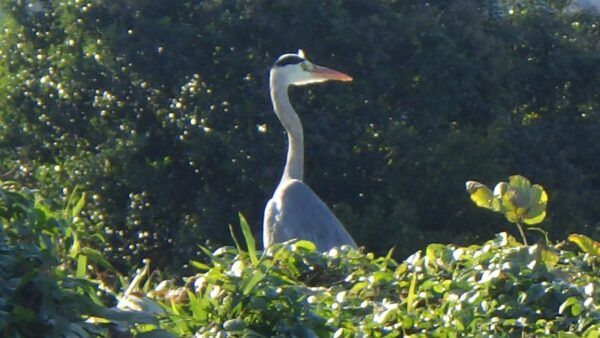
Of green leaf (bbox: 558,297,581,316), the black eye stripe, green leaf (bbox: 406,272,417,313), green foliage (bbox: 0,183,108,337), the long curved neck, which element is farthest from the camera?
the black eye stripe

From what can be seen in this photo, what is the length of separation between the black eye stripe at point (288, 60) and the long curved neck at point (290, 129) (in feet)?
0.35

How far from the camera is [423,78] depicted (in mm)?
11789

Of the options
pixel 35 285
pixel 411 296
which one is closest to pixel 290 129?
pixel 411 296

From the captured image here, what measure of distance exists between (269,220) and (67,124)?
357 centimetres

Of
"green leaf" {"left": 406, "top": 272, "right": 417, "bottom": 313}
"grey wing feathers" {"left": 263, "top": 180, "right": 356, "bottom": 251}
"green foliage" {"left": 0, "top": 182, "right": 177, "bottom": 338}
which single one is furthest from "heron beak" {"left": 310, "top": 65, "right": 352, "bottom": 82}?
"green foliage" {"left": 0, "top": 182, "right": 177, "bottom": 338}

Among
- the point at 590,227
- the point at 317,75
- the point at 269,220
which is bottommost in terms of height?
the point at 590,227

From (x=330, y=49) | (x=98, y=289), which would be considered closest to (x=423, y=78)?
(x=330, y=49)

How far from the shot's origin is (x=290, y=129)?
10.0 meters

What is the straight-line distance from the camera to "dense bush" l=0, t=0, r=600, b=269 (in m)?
11.3

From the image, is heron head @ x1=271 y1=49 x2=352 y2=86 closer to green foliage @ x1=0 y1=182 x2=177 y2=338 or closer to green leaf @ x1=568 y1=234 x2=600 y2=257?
green leaf @ x1=568 y1=234 x2=600 y2=257

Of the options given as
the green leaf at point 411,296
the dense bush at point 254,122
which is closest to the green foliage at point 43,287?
the green leaf at point 411,296

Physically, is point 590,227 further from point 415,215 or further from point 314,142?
point 314,142

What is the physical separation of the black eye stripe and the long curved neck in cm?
11

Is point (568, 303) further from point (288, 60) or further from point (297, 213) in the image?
point (288, 60)
